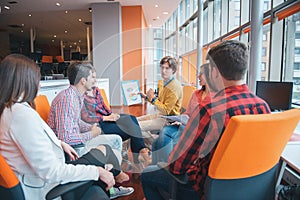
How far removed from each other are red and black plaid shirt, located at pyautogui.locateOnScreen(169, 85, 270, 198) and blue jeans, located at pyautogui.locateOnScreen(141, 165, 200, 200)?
0.27ft

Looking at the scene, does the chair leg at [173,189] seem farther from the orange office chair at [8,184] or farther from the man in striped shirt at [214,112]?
the orange office chair at [8,184]

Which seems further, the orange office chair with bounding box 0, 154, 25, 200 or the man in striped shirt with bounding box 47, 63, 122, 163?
the man in striped shirt with bounding box 47, 63, 122, 163

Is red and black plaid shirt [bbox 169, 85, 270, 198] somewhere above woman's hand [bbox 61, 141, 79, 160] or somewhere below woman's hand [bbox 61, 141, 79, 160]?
above

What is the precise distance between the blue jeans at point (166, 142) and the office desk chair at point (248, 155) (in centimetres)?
109

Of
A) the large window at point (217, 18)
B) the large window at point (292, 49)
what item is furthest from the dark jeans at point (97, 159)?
the large window at point (217, 18)

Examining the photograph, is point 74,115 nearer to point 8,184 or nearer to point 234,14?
point 8,184

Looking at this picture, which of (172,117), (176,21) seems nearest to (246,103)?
(172,117)

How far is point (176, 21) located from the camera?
31.5 feet

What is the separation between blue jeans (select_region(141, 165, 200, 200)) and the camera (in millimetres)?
1216

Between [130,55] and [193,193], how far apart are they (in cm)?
663

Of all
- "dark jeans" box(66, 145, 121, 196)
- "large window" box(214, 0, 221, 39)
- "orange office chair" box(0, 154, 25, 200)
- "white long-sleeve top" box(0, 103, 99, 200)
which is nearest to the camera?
"orange office chair" box(0, 154, 25, 200)

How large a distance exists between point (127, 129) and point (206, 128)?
1537mm

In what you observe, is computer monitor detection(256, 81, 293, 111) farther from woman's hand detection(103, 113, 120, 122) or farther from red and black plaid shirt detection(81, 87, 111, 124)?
red and black plaid shirt detection(81, 87, 111, 124)

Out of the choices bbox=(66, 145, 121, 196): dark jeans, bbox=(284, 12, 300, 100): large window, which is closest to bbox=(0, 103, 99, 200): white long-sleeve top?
bbox=(66, 145, 121, 196): dark jeans
